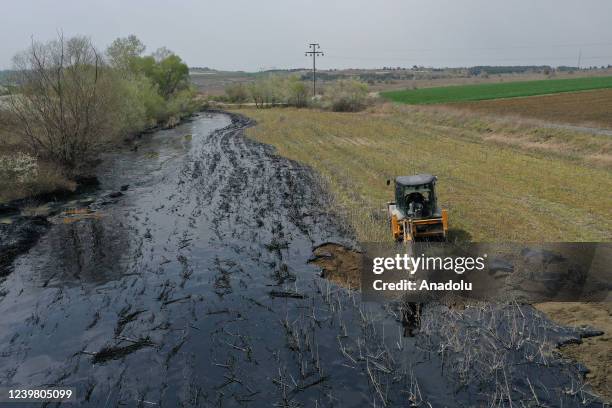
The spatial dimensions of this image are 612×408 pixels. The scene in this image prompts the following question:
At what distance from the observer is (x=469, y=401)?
8773mm

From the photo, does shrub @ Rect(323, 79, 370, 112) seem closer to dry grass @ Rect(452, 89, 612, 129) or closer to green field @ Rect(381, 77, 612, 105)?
green field @ Rect(381, 77, 612, 105)

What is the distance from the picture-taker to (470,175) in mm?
26344

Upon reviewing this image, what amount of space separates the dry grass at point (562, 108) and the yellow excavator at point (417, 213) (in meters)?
32.2

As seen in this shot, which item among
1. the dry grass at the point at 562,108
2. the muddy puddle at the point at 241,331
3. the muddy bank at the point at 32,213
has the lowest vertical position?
the muddy puddle at the point at 241,331

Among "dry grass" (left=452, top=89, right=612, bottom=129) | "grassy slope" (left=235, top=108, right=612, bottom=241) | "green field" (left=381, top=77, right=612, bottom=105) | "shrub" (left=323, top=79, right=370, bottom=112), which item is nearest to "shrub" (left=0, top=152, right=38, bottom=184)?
"grassy slope" (left=235, top=108, right=612, bottom=241)

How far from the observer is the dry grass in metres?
42.8

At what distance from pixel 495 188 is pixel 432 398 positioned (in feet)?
55.6

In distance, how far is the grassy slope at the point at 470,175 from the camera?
681 inches

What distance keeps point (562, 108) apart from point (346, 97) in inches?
1405

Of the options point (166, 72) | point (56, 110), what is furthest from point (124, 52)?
point (56, 110)

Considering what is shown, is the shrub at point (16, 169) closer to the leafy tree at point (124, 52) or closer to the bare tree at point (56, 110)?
the bare tree at point (56, 110)

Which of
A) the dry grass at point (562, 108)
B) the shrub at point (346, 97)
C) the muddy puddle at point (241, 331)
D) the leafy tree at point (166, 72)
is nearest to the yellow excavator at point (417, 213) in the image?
the muddy puddle at point (241, 331)

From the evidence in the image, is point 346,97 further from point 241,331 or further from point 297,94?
point 241,331

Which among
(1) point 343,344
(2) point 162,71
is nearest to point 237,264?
(1) point 343,344
